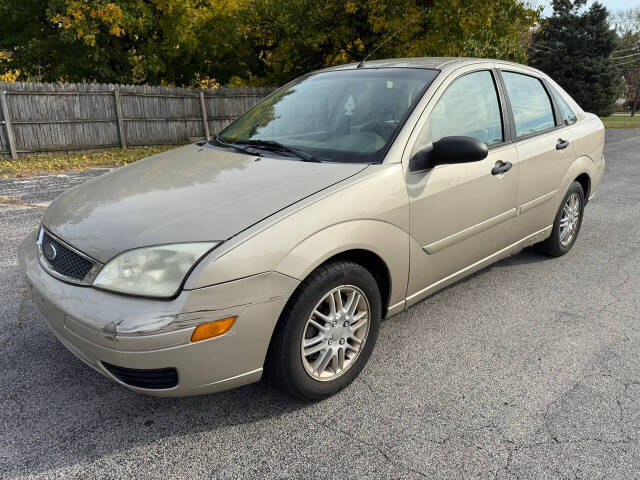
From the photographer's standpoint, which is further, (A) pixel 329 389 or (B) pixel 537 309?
(B) pixel 537 309

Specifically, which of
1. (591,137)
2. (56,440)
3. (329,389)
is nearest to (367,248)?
(329,389)

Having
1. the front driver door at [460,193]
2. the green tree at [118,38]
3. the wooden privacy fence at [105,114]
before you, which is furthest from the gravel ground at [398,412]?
the green tree at [118,38]

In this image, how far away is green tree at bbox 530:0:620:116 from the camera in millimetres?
31562

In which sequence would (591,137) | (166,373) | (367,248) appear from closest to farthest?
(166,373), (367,248), (591,137)

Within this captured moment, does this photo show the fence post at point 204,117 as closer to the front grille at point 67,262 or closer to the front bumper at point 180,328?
the front grille at point 67,262

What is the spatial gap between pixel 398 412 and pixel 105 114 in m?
13.1

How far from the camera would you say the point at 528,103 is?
3.89m

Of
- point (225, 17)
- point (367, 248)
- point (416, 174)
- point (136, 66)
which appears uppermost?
point (225, 17)

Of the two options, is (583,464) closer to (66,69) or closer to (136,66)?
(136,66)

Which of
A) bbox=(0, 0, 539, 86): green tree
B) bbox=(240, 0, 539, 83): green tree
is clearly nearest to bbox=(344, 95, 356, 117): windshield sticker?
bbox=(240, 0, 539, 83): green tree

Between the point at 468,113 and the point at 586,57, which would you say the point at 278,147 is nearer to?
the point at 468,113

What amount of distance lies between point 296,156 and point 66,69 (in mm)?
18207

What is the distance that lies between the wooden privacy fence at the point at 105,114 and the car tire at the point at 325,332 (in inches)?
468

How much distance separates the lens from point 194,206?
2391mm
